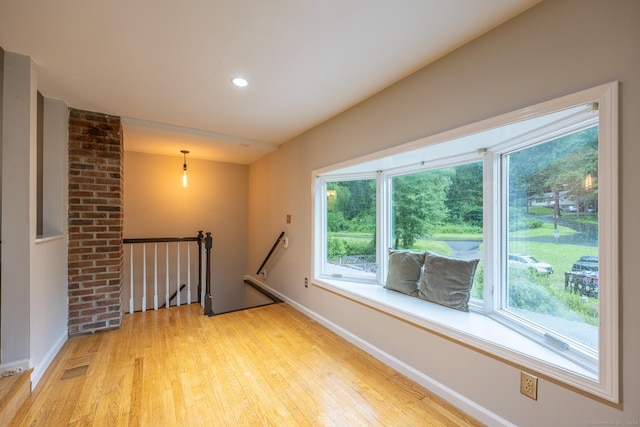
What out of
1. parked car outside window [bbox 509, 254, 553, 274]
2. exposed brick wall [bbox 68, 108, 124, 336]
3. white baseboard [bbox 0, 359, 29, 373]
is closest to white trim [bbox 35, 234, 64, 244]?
exposed brick wall [bbox 68, 108, 124, 336]

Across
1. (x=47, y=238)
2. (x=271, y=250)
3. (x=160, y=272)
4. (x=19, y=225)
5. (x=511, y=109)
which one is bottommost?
(x=160, y=272)

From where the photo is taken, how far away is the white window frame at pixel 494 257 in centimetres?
116

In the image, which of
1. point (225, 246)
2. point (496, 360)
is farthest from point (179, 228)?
point (496, 360)

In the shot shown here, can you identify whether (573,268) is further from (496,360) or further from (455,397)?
(455,397)

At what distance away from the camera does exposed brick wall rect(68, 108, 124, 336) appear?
274 centimetres

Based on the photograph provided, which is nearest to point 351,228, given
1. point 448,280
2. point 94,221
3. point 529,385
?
point 448,280

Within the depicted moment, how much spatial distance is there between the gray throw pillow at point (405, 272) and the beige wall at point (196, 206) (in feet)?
10.9

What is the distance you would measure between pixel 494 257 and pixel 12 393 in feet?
11.0

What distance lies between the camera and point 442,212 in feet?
8.11

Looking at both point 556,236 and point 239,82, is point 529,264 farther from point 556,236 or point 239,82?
point 239,82

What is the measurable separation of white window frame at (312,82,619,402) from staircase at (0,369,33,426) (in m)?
2.41

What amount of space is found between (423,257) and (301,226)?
5.18ft

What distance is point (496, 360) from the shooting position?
155 centimetres

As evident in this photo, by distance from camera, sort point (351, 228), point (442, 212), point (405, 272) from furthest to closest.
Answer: point (351, 228), point (405, 272), point (442, 212)
